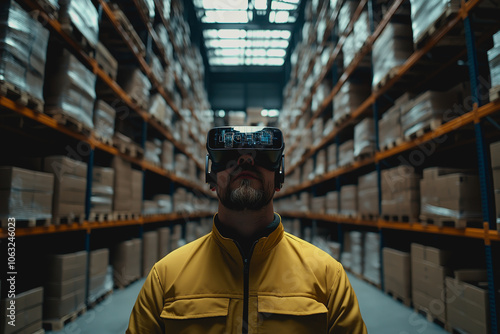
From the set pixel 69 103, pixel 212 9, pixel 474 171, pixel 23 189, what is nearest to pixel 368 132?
pixel 474 171

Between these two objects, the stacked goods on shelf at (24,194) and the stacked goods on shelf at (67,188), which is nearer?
the stacked goods on shelf at (24,194)

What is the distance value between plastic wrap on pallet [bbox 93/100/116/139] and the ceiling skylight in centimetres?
815

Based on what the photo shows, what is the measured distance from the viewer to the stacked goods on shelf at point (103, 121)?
4.29 m

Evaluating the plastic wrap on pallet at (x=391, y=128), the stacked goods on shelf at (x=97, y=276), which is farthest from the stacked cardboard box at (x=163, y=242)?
the plastic wrap on pallet at (x=391, y=128)

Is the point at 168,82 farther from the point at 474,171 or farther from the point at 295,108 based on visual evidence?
the point at 474,171

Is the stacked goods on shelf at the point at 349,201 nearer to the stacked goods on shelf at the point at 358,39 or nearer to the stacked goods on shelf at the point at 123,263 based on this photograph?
the stacked goods on shelf at the point at 358,39

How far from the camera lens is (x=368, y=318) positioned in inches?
140

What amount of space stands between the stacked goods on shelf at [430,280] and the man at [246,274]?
2.46 metres

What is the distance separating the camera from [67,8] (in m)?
3.37

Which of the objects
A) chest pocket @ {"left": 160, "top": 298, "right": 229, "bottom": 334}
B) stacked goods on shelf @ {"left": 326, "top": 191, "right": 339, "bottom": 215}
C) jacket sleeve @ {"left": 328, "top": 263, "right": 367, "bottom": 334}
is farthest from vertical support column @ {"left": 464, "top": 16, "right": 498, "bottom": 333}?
stacked goods on shelf @ {"left": 326, "top": 191, "right": 339, "bottom": 215}

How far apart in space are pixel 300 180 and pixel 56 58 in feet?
26.6

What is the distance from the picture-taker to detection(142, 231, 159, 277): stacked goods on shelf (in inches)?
233

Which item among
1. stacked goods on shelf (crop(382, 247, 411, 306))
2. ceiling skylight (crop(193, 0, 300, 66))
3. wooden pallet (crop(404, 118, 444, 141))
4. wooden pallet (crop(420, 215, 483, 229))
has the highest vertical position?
ceiling skylight (crop(193, 0, 300, 66))

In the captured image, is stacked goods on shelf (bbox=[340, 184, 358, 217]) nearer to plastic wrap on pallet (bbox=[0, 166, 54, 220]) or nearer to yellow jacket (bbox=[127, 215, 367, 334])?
yellow jacket (bbox=[127, 215, 367, 334])
